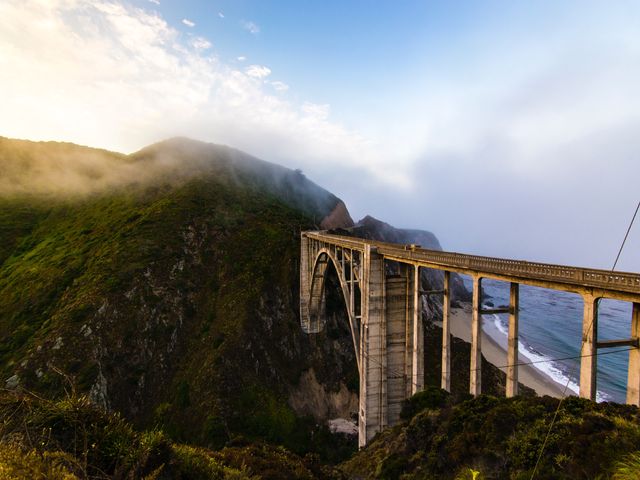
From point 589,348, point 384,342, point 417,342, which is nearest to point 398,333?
point 384,342

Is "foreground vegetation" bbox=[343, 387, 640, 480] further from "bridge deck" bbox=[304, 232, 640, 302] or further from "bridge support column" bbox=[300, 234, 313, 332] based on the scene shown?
"bridge support column" bbox=[300, 234, 313, 332]

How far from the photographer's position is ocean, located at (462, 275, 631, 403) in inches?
1833

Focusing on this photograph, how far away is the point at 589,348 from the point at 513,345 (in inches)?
129

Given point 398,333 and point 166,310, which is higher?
point 398,333

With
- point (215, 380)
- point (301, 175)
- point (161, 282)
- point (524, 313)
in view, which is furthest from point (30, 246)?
point (524, 313)

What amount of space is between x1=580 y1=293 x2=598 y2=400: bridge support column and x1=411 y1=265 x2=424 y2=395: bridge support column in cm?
1052

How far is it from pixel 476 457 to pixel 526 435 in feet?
6.75

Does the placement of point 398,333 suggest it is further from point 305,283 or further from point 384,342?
point 305,283

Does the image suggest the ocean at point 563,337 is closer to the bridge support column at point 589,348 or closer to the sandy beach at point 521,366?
the sandy beach at point 521,366

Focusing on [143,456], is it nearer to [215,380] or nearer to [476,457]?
[476,457]

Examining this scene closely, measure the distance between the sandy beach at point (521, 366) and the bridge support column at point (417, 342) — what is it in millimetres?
30344

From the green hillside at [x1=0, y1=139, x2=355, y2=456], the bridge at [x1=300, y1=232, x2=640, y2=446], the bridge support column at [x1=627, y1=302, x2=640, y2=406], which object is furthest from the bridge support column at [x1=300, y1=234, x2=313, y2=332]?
the bridge support column at [x1=627, y1=302, x2=640, y2=406]

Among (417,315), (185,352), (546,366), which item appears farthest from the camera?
(546,366)

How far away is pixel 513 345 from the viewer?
541 inches
